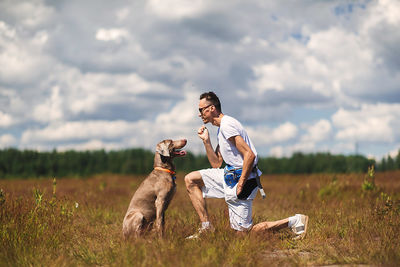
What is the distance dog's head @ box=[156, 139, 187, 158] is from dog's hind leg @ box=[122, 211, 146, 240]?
1.07 meters

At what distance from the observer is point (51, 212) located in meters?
Answer: 6.01

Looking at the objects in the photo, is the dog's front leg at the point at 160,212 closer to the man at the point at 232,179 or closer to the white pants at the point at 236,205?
the man at the point at 232,179

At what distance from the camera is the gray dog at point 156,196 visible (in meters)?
5.38

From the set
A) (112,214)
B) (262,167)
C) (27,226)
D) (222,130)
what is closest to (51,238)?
(27,226)

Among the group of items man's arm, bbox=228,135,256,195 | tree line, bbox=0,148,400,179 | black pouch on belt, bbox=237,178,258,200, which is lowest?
tree line, bbox=0,148,400,179

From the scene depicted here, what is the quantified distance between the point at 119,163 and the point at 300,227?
2561 cm

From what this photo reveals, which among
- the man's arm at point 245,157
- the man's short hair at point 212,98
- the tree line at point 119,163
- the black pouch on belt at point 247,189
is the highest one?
the man's short hair at point 212,98

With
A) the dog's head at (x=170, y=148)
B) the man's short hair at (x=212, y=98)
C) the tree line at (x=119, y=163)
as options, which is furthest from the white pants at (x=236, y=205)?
the tree line at (x=119, y=163)

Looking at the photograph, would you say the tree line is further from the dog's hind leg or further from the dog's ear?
the dog's hind leg

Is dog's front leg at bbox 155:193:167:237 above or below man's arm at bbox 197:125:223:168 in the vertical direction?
below

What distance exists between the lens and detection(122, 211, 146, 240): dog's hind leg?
5.33 meters

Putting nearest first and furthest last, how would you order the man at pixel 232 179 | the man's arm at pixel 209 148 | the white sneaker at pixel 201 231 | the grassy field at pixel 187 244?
the grassy field at pixel 187 244 < the man at pixel 232 179 < the white sneaker at pixel 201 231 < the man's arm at pixel 209 148

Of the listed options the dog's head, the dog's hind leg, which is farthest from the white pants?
the dog's hind leg

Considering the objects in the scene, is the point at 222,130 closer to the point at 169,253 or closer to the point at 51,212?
the point at 169,253
